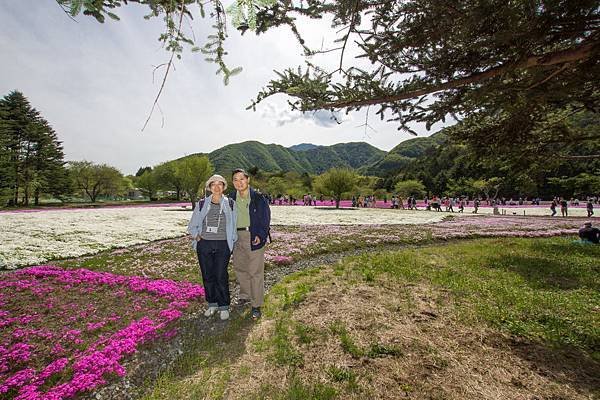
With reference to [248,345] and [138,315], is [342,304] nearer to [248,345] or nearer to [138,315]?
[248,345]

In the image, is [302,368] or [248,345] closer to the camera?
[302,368]

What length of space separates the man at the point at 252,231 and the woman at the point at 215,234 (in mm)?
210

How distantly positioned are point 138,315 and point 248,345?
3021 mm

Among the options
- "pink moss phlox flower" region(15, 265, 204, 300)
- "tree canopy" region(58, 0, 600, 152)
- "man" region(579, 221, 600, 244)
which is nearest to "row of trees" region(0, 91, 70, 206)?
"pink moss phlox flower" region(15, 265, 204, 300)

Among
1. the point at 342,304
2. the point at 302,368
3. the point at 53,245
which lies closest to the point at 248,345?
the point at 302,368

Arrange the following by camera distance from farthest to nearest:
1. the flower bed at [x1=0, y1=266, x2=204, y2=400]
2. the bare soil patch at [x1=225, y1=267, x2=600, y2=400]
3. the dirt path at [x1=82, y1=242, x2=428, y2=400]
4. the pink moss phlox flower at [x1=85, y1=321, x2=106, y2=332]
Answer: the pink moss phlox flower at [x1=85, y1=321, x2=106, y2=332] → the flower bed at [x1=0, y1=266, x2=204, y2=400] → the dirt path at [x1=82, y1=242, x2=428, y2=400] → the bare soil patch at [x1=225, y1=267, x2=600, y2=400]

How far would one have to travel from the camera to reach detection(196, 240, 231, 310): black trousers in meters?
5.55

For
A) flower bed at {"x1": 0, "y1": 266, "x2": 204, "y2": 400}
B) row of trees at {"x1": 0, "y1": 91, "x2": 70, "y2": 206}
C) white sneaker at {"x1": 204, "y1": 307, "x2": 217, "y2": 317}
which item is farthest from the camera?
row of trees at {"x1": 0, "y1": 91, "x2": 70, "y2": 206}

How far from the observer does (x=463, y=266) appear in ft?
30.6

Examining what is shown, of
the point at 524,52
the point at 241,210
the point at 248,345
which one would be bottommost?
the point at 248,345

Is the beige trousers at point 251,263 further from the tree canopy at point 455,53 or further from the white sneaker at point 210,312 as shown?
the tree canopy at point 455,53

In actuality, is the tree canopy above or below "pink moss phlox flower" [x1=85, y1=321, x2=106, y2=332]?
above

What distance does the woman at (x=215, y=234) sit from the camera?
555cm

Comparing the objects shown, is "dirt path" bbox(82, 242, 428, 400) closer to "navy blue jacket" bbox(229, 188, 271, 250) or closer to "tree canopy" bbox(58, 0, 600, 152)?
"navy blue jacket" bbox(229, 188, 271, 250)
